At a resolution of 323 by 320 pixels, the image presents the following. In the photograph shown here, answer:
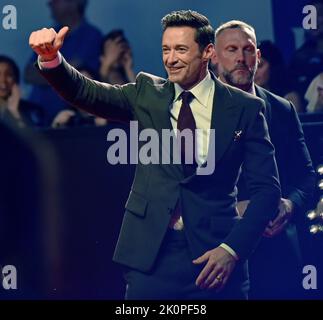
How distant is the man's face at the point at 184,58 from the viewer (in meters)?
4.42

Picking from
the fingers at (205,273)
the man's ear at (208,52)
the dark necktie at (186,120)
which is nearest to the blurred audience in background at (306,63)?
the man's ear at (208,52)

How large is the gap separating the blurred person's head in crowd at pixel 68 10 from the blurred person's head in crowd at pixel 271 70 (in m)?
0.84

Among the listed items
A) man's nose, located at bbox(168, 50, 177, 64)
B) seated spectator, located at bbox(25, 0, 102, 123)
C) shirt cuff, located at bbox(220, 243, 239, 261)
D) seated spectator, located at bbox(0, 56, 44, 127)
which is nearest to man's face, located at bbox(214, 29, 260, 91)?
man's nose, located at bbox(168, 50, 177, 64)

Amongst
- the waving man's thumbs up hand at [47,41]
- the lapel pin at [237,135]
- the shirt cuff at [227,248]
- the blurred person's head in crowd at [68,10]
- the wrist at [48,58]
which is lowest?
the shirt cuff at [227,248]

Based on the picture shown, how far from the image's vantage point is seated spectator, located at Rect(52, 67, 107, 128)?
4.70 m

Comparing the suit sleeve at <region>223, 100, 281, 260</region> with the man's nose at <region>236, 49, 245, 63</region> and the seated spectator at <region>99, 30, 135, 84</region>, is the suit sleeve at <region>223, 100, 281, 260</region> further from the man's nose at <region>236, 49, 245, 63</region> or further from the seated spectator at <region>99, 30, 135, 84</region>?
the seated spectator at <region>99, 30, 135, 84</region>

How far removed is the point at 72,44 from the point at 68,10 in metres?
0.16

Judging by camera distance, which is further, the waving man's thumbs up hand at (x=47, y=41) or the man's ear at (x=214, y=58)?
the man's ear at (x=214, y=58)

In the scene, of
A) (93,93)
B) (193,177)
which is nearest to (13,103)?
(93,93)

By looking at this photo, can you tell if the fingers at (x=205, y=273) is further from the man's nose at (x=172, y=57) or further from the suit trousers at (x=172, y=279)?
the man's nose at (x=172, y=57)

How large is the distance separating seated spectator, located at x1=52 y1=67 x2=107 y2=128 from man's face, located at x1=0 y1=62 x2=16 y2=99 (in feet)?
0.83

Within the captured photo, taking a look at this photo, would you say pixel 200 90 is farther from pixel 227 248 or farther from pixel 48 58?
pixel 48 58
